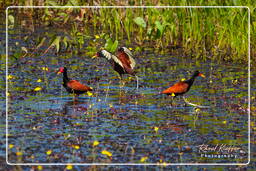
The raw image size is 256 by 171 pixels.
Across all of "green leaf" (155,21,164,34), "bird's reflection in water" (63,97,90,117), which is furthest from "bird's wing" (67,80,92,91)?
"green leaf" (155,21,164,34)

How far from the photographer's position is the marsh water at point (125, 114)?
809 cm

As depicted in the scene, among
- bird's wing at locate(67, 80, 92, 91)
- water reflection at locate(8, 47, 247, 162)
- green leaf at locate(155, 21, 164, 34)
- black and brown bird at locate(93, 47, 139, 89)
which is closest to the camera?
water reflection at locate(8, 47, 247, 162)

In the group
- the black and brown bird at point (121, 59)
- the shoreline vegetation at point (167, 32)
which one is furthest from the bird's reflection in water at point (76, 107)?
the shoreline vegetation at point (167, 32)

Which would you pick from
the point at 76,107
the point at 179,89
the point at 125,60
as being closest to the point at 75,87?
the point at 76,107

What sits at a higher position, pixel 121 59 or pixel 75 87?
pixel 121 59

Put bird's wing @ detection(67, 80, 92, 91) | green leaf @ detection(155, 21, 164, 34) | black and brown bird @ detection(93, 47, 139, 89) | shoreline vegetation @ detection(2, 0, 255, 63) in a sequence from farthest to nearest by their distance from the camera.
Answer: green leaf @ detection(155, 21, 164, 34) < shoreline vegetation @ detection(2, 0, 255, 63) < bird's wing @ detection(67, 80, 92, 91) < black and brown bird @ detection(93, 47, 139, 89)

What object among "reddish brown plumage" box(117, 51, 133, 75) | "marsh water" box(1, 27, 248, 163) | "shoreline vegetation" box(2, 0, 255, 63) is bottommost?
"marsh water" box(1, 27, 248, 163)

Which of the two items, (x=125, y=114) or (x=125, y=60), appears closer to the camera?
(x=125, y=114)

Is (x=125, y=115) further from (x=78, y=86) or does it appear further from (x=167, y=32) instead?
(x=167, y=32)

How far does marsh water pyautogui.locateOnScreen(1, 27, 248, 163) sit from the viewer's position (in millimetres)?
8094

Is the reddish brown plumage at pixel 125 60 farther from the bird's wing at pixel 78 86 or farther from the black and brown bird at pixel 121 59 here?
the bird's wing at pixel 78 86

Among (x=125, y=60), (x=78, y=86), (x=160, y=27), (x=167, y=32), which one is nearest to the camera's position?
(x=125, y=60)

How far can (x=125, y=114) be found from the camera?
9.67m

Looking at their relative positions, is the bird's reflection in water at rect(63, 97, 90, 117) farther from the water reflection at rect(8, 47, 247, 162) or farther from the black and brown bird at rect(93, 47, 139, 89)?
the black and brown bird at rect(93, 47, 139, 89)
